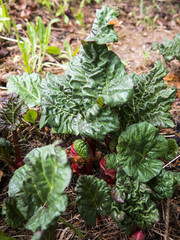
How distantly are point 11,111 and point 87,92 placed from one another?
501 millimetres

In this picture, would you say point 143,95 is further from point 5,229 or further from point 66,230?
point 5,229

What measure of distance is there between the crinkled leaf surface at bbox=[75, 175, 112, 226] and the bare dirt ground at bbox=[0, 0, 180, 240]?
0.54 ft

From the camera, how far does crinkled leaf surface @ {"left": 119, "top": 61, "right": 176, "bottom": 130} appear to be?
1.28 metres

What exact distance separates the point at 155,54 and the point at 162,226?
197 centimetres

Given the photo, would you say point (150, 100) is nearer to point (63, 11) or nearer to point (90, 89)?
point (90, 89)

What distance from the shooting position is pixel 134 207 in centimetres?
110

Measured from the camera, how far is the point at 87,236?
120cm

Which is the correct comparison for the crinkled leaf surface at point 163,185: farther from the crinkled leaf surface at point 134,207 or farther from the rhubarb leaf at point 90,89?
the rhubarb leaf at point 90,89

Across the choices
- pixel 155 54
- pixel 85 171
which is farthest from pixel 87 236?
pixel 155 54

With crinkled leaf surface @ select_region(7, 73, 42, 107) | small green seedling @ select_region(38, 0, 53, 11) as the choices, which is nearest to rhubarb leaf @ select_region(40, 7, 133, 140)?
crinkled leaf surface @ select_region(7, 73, 42, 107)

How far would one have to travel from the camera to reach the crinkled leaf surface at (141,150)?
1.11m

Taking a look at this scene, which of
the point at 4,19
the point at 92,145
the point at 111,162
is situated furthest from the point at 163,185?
the point at 4,19

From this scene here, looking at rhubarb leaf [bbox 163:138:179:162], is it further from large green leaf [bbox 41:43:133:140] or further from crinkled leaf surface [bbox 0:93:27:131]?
crinkled leaf surface [bbox 0:93:27:131]

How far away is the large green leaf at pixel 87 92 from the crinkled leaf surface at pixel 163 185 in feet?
1.28
